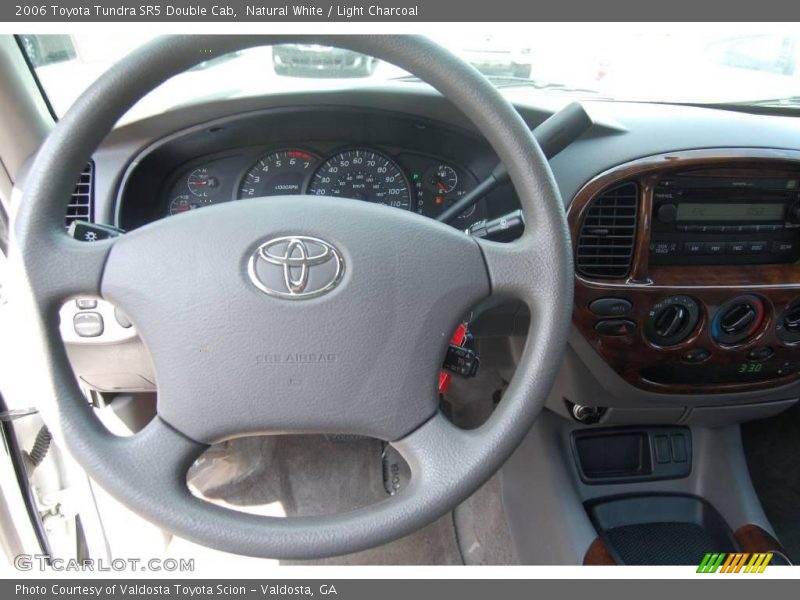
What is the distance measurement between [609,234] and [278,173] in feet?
2.47

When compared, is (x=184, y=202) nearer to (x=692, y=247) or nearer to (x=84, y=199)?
(x=84, y=199)

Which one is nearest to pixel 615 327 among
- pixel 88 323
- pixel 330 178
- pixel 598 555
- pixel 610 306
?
pixel 610 306

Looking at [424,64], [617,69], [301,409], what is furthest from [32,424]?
[617,69]

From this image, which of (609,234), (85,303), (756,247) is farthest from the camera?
(756,247)

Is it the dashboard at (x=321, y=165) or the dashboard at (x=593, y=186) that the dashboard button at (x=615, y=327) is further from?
the dashboard at (x=321, y=165)

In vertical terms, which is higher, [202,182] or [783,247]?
[202,182]

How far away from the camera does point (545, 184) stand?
2.77 feet

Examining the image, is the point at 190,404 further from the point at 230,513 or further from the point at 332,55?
the point at 332,55

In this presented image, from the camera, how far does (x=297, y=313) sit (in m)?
0.85

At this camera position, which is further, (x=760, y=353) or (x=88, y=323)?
(x=760, y=353)

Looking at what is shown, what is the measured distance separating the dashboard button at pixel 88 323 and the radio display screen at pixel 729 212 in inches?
49.1

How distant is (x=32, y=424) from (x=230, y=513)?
32.4 inches

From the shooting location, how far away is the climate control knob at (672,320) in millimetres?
1387

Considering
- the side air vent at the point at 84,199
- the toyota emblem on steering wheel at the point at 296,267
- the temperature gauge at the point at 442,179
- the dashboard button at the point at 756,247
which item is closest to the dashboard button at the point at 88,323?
the side air vent at the point at 84,199
